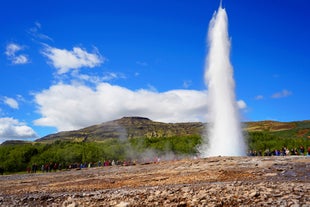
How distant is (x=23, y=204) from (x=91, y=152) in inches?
3629

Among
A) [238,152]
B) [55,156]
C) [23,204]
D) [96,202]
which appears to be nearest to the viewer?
[96,202]

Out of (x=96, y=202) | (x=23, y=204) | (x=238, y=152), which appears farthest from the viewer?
(x=238, y=152)

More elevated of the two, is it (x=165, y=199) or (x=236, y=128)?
(x=236, y=128)

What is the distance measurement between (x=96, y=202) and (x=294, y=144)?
9437cm

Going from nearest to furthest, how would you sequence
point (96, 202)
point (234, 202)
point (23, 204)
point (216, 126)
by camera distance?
point (234, 202) → point (96, 202) → point (23, 204) → point (216, 126)

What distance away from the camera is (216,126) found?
151ft

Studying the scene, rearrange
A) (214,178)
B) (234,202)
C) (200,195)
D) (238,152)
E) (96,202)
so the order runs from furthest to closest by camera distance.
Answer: (238,152) → (214,178) → (96,202) → (200,195) → (234,202)

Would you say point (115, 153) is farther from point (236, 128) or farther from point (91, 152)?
point (236, 128)

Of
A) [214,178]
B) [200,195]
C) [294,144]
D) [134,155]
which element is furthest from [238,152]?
[134,155]

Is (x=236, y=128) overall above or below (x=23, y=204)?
above

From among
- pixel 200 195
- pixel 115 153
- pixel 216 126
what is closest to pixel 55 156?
pixel 115 153

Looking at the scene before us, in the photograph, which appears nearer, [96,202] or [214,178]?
[96,202]

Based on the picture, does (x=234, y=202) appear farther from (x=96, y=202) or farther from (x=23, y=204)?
(x=23, y=204)

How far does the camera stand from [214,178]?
18906 millimetres
